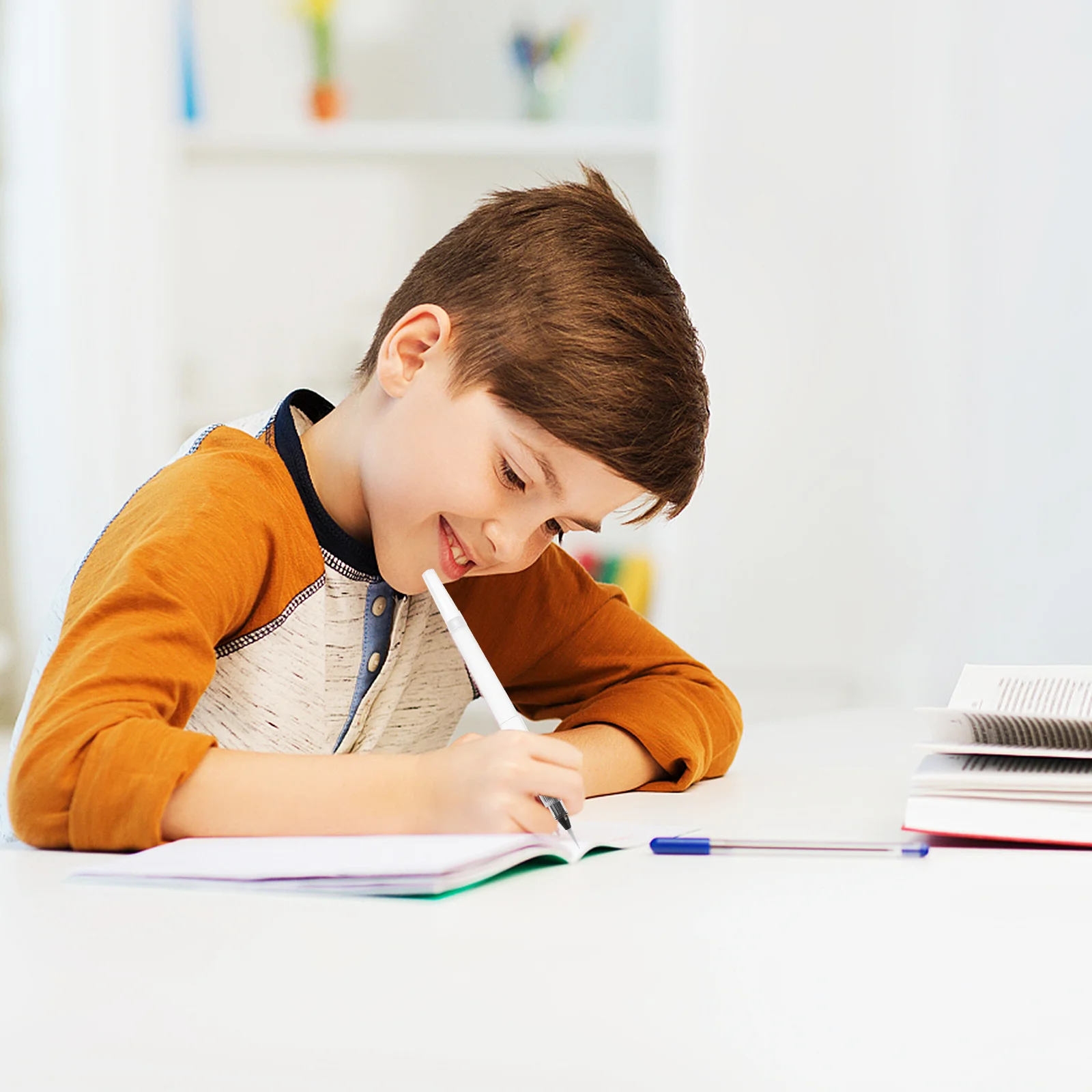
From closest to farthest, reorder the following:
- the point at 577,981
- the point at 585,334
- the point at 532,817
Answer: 1. the point at 577,981
2. the point at 532,817
3. the point at 585,334

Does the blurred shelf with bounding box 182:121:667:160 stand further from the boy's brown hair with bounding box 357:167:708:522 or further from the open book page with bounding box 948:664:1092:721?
the open book page with bounding box 948:664:1092:721

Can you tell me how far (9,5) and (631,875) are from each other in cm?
229

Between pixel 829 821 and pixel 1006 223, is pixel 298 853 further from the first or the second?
pixel 1006 223

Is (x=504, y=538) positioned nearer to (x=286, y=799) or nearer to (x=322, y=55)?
(x=286, y=799)

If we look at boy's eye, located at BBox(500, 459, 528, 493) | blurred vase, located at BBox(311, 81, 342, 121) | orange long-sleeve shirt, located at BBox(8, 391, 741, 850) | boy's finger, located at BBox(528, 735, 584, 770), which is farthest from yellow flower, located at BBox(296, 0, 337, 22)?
boy's finger, located at BBox(528, 735, 584, 770)

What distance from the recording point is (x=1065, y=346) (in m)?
2.24

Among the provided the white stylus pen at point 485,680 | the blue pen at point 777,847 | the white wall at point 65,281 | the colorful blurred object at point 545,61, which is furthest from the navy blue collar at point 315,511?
the colorful blurred object at point 545,61

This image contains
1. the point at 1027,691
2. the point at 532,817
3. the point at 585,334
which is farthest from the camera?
the point at 585,334

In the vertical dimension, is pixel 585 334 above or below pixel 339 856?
above

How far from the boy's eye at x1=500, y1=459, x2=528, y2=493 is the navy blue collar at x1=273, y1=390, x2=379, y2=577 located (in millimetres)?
149

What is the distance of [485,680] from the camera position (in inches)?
31.5

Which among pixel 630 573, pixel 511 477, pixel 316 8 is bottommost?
pixel 630 573

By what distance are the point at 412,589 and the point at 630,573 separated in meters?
1.57

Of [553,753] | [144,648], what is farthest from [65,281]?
[553,753]
